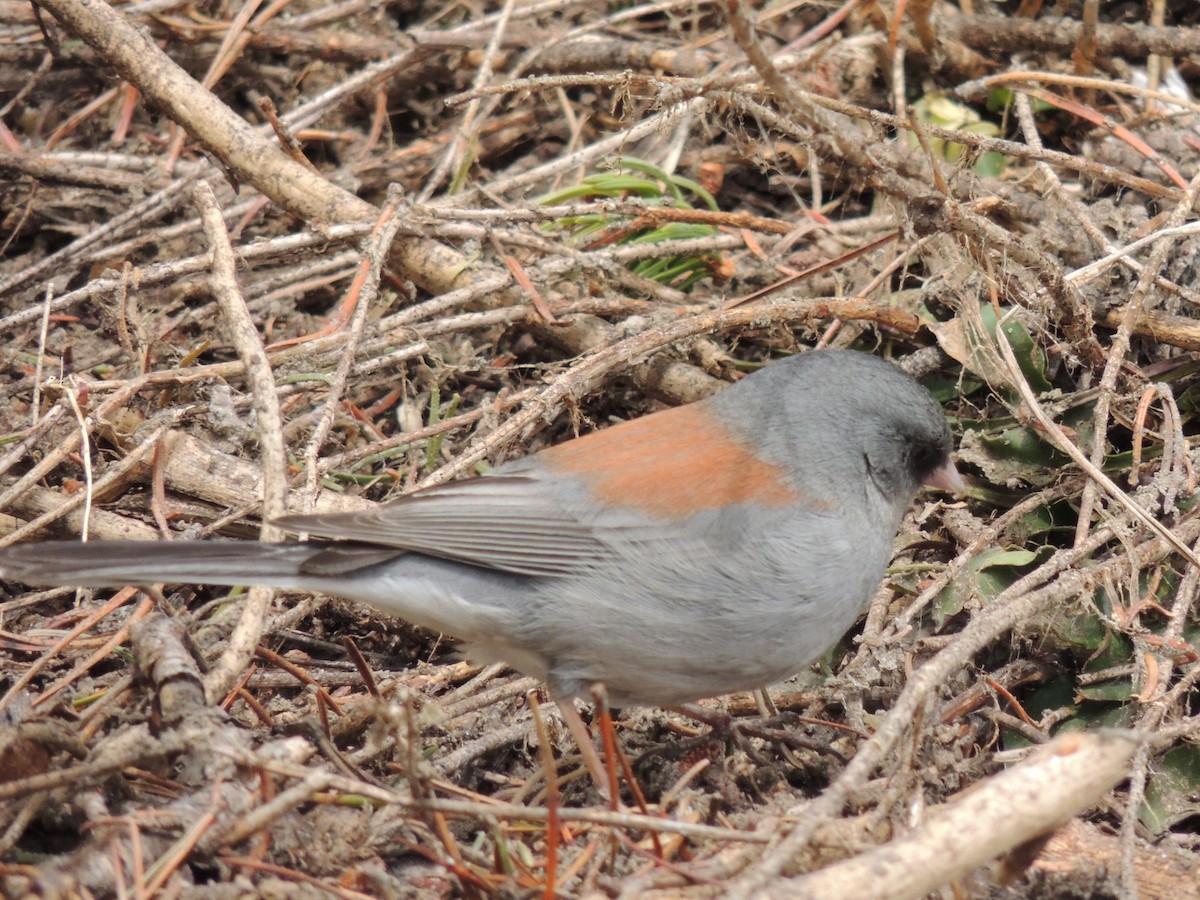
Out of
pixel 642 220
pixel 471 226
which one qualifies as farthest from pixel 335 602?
pixel 642 220

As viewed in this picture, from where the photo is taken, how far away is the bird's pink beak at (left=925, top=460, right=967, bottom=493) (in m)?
3.21

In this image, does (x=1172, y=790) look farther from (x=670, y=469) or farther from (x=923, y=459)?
(x=670, y=469)

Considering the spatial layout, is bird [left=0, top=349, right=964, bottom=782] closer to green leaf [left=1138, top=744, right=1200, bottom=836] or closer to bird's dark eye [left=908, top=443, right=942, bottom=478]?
bird's dark eye [left=908, top=443, right=942, bottom=478]

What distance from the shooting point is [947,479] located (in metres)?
3.22

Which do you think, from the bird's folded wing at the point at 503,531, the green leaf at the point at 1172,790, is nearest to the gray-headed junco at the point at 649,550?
the bird's folded wing at the point at 503,531

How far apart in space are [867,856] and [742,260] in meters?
2.71

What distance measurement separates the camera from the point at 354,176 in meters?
4.53

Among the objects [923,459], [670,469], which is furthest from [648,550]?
[923,459]

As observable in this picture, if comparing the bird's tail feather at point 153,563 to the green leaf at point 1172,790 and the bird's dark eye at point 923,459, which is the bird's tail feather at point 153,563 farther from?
the green leaf at point 1172,790

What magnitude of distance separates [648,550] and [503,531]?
1.13 feet

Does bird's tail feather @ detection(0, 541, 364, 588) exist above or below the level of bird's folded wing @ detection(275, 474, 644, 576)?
above

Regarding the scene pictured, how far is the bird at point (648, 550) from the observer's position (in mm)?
2746

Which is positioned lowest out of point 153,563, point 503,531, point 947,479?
point 947,479

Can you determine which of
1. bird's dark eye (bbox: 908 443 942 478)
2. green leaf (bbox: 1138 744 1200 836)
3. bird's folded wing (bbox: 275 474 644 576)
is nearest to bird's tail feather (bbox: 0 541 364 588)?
bird's folded wing (bbox: 275 474 644 576)
